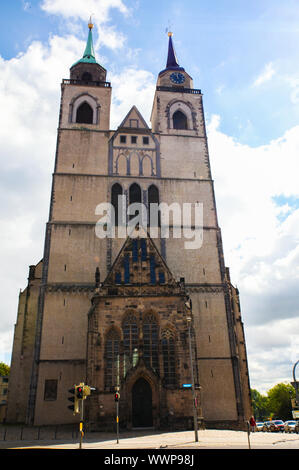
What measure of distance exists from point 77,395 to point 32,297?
60.8 feet

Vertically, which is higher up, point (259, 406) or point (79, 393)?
point (79, 393)

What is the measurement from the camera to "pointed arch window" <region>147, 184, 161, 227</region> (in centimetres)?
2983

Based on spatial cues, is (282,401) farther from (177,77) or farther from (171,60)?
(171,60)

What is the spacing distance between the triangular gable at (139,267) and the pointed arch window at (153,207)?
5.59 metres

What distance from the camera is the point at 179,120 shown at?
118 feet

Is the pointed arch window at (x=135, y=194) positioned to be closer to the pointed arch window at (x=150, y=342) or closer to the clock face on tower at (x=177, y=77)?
the pointed arch window at (x=150, y=342)

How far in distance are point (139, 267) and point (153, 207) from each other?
841 centimetres

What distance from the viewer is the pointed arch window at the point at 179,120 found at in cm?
3559

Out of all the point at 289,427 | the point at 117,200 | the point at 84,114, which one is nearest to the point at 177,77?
the point at 84,114

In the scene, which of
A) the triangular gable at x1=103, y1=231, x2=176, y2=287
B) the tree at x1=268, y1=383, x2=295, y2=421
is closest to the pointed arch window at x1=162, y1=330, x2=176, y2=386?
the triangular gable at x1=103, y1=231, x2=176, y2=287

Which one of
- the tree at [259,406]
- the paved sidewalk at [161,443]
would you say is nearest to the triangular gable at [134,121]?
the paved sidewalk at [161,443]

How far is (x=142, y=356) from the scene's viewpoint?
20.6 m

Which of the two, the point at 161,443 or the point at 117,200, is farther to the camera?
the point at 117,200
